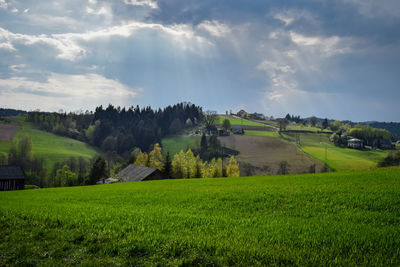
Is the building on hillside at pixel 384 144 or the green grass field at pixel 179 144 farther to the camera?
the building on hillside at pixel 384 144

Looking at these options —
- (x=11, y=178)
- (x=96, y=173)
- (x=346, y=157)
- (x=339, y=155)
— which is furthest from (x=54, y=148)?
(x=346, y=157)

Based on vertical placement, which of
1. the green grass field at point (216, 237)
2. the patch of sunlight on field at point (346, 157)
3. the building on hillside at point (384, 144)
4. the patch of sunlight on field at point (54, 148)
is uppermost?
the green grass field at point (216, 237)

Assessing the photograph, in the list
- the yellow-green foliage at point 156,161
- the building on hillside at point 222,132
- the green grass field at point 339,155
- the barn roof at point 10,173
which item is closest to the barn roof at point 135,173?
the yellow-green foliage at point 156,161

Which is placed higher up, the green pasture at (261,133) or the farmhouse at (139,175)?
the green pasture at (261,133)

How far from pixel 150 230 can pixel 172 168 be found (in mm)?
74987

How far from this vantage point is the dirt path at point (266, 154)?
111m

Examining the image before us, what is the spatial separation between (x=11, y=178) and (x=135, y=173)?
100 feet

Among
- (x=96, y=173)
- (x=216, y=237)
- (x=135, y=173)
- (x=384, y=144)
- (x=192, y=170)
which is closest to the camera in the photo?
(x=216, y=237)

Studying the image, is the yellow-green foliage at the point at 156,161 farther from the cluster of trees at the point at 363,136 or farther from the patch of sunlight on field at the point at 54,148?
the cluster of trees at the point at 363,136

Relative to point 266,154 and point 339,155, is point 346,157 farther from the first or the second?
point 266,154

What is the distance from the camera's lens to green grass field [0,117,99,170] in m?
134

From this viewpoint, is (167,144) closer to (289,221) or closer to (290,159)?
(290,159)

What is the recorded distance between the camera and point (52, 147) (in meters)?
154

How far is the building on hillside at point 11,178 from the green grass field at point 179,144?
9850 centimetres
